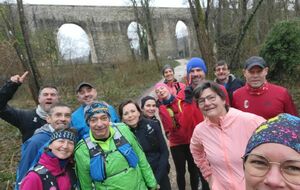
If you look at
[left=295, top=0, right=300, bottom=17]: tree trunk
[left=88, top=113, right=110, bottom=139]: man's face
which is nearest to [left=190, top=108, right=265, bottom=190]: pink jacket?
[left=88, top=113, right=110, bottom=139]: man's face

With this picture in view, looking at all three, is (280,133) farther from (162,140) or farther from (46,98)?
(46,98)

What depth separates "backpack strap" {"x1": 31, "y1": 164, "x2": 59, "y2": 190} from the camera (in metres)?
2.67

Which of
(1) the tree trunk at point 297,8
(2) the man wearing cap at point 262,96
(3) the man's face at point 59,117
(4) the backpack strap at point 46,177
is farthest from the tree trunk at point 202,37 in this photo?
(1) the tree trunk at point 297,8

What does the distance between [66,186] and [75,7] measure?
120ft

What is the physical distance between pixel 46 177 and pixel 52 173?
0.07 meters

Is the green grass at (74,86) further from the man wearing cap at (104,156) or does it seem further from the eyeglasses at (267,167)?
the eyeglasses at (267,167)

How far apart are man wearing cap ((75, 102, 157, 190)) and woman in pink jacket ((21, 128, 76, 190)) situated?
Result: 11cm

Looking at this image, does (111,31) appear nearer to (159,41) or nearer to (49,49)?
(159,41)

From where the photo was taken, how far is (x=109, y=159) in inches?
117

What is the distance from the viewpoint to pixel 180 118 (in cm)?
439

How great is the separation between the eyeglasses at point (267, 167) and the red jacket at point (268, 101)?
221 cm

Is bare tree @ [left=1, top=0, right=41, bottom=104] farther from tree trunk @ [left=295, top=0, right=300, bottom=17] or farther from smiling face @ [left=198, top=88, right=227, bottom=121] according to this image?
tree trunk @ [left=295, top=0, right=300, bottom=17]

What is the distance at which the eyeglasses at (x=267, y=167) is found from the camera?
134cm

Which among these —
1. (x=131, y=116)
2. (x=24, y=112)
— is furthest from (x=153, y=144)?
(x=24, y=112)
